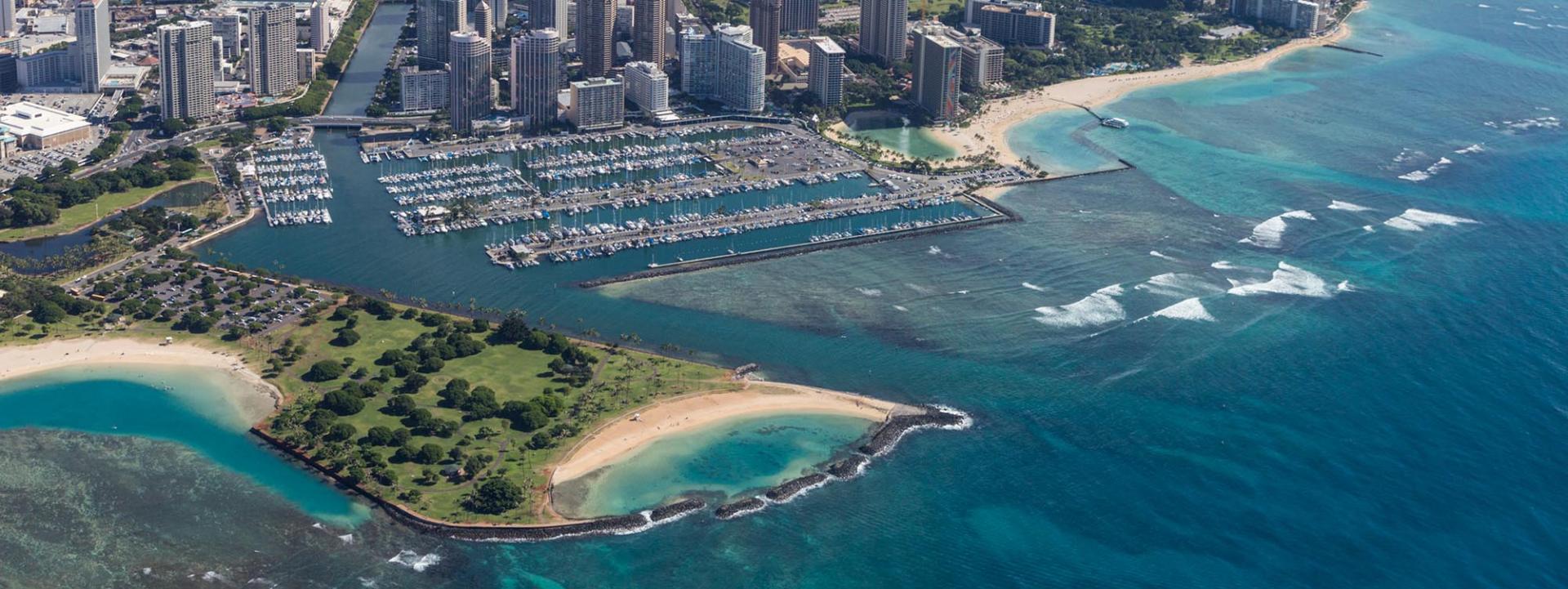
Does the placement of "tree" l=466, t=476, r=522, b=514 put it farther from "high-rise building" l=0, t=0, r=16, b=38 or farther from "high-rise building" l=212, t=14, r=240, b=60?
"high-rise building" l=0, t=0, r=16, b=38

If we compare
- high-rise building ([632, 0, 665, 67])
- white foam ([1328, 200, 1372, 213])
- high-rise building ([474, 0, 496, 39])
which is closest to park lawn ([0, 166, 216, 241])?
high-rise building ([474, 0, 496, 39])

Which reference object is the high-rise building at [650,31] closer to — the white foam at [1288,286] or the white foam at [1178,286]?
the white foam at [1178,286]

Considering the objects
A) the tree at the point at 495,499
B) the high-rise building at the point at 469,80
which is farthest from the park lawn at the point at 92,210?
the tree at the point at 495,499

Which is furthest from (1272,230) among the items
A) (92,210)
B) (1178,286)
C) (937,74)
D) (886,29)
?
(92,210)

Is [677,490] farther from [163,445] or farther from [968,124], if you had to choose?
[968,124]

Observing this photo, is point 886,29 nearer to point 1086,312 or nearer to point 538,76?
point 538,76

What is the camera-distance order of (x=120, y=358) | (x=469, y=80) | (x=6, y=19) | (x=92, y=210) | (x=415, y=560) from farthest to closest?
(x=6, y=19) < (x=469, y=80) < (x=92, y=210) < (x=120, y=358) < (x=415, y=560)
